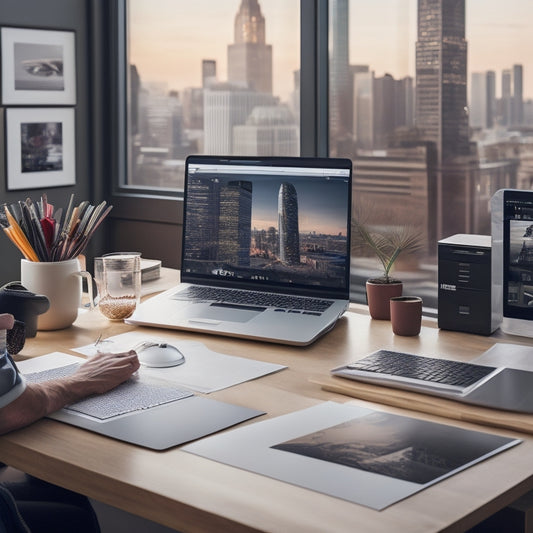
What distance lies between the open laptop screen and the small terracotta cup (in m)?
0.13

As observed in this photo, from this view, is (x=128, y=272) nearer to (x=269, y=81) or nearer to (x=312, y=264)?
(x=312, y=264)

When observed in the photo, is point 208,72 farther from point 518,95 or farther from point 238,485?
point 238,485

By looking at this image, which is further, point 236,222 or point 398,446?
point 236,222

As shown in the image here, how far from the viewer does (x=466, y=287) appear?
6.23ft

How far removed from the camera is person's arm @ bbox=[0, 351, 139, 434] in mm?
1341

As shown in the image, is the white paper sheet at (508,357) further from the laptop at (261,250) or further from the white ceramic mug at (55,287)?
the white ceramic mug at (55,287)

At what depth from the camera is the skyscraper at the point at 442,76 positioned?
2.56 meters

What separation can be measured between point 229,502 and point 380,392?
46 cm

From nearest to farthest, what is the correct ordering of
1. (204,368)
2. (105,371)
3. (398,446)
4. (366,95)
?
1. (398,446)
2. (105,371)
3. (204,368)
4. (366,95)

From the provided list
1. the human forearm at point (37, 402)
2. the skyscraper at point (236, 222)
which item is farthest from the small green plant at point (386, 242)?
the human forearm at point (37, 402)

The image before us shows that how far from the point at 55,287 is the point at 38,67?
1.62m

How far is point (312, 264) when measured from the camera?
196 centimetres

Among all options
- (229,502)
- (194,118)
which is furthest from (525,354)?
(194,118)

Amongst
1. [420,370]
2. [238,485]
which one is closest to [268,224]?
[420,370]
